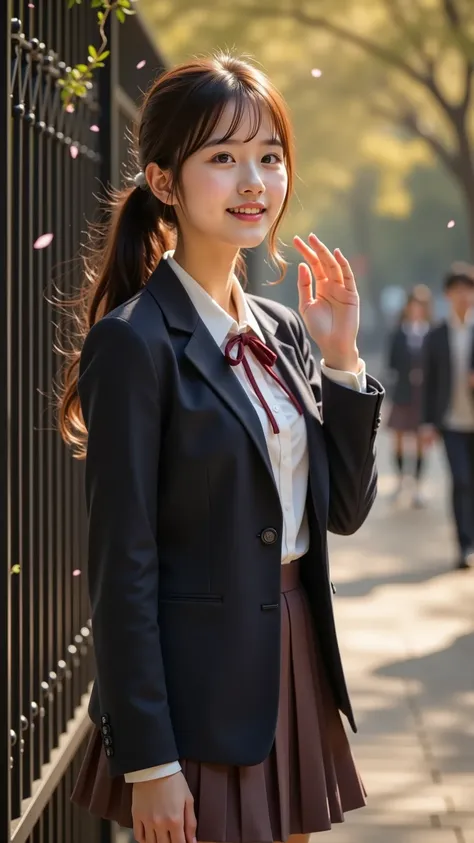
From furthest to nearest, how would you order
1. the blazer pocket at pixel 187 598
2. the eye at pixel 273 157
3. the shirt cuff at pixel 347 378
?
the shirt cuff at pixel 347 378 < the eye at pixel 273 157 < the blazer pocket at pixel 187 598

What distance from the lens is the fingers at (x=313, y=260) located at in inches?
109

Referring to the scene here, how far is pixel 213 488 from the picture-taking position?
8.10 feet

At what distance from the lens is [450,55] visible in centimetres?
1692

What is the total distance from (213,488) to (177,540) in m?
0.11

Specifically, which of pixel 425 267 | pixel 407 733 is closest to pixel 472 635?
pixel 407 733

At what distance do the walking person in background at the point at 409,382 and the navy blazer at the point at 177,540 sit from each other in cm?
1105

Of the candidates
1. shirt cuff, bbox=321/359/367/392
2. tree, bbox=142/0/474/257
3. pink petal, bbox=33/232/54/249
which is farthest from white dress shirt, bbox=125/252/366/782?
tree, bbox=142/0/474/257

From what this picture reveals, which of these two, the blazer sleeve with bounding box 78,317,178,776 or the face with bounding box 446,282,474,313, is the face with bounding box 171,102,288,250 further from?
the face with bounding box 446,282,474,313

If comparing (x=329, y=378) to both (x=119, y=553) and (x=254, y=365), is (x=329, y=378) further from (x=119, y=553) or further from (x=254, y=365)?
(x=119, y=553)

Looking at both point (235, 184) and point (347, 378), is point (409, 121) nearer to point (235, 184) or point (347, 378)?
point (347, 378)

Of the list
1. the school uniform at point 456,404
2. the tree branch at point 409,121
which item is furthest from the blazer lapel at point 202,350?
the tree branch at point 409,121

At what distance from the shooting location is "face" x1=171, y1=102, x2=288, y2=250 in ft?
8.32

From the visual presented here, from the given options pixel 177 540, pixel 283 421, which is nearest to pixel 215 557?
pixel 177 540

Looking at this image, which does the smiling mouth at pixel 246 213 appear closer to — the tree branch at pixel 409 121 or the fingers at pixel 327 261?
the fingers at pixel 327 261
